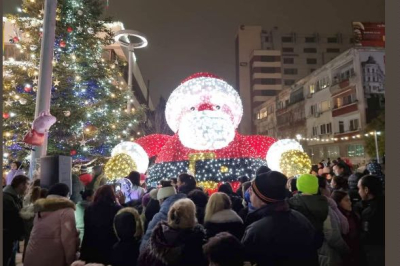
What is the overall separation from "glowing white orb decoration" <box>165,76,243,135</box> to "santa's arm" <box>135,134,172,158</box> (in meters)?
1.57

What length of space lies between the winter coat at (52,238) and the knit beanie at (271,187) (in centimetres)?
235

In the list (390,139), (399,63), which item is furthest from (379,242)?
(399,63)

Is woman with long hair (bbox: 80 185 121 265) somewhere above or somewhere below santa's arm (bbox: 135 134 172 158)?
below

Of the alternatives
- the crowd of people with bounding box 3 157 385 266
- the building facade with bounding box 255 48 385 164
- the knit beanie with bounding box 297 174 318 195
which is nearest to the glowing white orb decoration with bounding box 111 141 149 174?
the crowd of people with bounding box 3 157 385 266

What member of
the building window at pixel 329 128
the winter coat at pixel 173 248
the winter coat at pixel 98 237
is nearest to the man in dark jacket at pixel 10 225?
the winter coat at pixel 98 237

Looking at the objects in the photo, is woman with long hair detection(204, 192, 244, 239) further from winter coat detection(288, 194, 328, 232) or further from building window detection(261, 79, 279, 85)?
building window detection(261, 79, 279, 85)

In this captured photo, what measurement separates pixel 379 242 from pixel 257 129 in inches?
2575

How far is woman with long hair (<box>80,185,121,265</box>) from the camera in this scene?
4383 millimetres

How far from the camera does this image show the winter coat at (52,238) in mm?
4199

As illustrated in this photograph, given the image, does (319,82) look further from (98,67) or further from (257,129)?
(98,67)

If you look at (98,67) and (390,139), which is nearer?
(390,139)

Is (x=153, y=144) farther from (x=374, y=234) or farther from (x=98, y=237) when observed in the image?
(x=374, y=234)

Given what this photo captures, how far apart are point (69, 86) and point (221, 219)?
39.8ft

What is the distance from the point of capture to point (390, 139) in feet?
10.2
